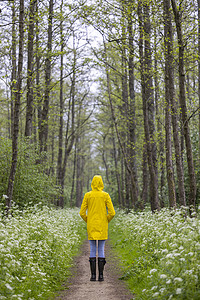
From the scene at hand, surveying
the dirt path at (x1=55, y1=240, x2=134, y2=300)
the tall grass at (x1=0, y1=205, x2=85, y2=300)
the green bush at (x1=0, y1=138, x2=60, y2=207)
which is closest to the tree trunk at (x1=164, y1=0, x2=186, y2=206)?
the dirt path at (x1=55, y1=240, x2=134, y2=300)

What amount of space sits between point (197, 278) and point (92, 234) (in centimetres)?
Result: 334

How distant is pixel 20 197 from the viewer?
13.8m

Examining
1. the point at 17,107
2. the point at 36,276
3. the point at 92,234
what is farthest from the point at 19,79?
the point at 36,276

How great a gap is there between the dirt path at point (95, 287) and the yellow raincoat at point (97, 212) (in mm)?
930

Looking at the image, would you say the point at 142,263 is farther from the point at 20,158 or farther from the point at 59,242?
the point at 20,158

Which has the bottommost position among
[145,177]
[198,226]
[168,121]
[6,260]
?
[6,260]

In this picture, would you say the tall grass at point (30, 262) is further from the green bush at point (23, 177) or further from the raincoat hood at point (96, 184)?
the green bush at point (23, 177)

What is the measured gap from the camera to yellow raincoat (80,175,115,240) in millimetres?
7250

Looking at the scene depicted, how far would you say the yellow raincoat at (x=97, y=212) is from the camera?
7.25m

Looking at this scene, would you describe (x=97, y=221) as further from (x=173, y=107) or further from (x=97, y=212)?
(x=173, y=107)

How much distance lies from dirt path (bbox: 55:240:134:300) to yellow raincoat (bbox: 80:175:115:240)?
0.93 m

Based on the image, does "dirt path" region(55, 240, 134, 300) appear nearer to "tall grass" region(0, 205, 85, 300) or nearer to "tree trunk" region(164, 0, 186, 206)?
"tall grass" region(0, 205, 85, 300)

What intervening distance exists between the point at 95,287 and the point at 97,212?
4.89 ft

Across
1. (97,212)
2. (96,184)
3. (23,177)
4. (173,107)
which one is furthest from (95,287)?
(23,177)
